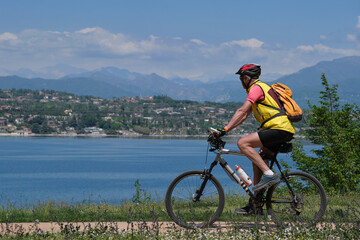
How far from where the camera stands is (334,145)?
1359 cm

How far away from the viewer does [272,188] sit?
646cm

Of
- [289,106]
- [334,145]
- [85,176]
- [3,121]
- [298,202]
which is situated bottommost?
[85,176]

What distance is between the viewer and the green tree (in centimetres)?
1273

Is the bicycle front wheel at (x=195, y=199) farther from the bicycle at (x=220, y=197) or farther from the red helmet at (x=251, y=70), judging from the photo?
the red helmet at (x=251, y=70)

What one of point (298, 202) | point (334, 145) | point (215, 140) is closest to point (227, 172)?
point (215, 140)

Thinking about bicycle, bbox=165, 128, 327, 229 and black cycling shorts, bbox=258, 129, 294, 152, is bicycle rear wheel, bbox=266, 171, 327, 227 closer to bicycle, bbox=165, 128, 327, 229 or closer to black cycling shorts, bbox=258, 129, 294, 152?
bicycle, bbox=165, 128, 327, 229

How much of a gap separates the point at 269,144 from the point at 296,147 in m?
8.75

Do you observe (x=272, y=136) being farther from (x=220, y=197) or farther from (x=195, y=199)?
(x=195, y=199)

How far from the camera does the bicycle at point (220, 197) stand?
6266 mm

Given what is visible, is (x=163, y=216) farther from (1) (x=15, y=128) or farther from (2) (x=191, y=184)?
(1) (x=15, y=128)

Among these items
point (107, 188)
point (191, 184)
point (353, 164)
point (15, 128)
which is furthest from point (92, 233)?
point (15, 128)

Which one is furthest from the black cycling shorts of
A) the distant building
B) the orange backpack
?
the distant building

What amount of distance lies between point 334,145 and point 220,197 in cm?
812

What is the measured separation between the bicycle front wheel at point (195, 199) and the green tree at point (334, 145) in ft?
21.2
